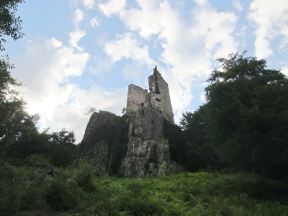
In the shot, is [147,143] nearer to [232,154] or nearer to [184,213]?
[232,154]

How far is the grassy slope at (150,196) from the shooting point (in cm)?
1673

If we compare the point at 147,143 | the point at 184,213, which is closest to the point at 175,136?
the point at 147,143

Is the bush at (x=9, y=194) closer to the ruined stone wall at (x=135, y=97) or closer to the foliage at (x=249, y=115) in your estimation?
the foliage at (x=249, y=115)

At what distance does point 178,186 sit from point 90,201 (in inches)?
340

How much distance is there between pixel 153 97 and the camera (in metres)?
57.2

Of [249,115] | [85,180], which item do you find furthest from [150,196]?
[249,115]

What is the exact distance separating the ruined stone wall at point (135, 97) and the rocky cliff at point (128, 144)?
202 inches

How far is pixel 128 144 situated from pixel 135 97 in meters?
13.8

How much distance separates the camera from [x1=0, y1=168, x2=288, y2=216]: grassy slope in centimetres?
1673

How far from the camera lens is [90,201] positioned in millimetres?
18156

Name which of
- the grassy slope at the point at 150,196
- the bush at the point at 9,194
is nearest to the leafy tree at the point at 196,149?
the grassy slope at the point at 150,196

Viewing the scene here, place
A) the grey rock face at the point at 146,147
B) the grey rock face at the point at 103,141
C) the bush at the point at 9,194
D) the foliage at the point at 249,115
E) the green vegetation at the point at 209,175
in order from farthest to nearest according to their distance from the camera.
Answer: the grey rock face at the point at 103,141 → the grey rock face at the point at 146,147 → the foliage at the point at 249,115 → the green vegetation at the point at 209,175 → the bush at the point at 9,194

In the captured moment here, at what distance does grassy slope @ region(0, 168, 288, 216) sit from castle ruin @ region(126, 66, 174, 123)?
2657 cm

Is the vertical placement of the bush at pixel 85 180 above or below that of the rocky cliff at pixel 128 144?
below
